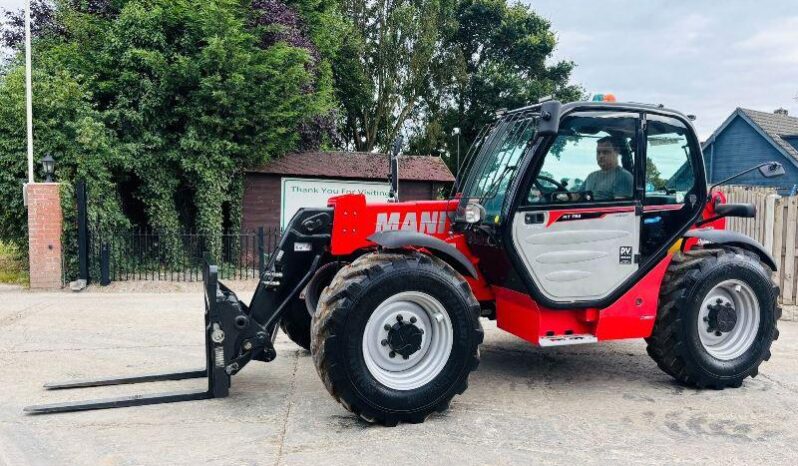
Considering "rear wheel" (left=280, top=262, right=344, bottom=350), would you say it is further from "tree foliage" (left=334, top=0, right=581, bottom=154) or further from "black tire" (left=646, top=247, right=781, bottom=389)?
"tree foliage" (left=334, top=0, right=581, bottom=154)

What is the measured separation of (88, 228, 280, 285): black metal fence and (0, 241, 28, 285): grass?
61.9 inches

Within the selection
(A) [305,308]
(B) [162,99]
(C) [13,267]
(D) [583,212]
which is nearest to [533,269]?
(D) [583,212]

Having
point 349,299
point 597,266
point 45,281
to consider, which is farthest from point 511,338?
point 45,281

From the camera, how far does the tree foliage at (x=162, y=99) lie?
12.4 metres

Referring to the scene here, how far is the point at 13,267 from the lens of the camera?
13.8 m

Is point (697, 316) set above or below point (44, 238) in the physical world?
below

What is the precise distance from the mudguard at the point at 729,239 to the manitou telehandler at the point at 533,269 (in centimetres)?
2

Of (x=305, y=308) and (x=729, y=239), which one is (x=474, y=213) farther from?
(x=729, y=239)

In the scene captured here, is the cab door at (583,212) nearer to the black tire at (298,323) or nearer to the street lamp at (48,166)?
the black tire at (298,323)

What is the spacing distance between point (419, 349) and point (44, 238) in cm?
934

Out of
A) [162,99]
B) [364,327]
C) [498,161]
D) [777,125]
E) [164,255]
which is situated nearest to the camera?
[364,327]

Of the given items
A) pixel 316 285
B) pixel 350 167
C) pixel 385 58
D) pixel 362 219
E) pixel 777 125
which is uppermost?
pixel 385 58

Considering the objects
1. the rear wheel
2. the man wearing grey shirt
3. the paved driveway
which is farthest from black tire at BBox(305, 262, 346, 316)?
the man wearing grey shirt

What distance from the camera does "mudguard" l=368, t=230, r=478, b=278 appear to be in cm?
459
